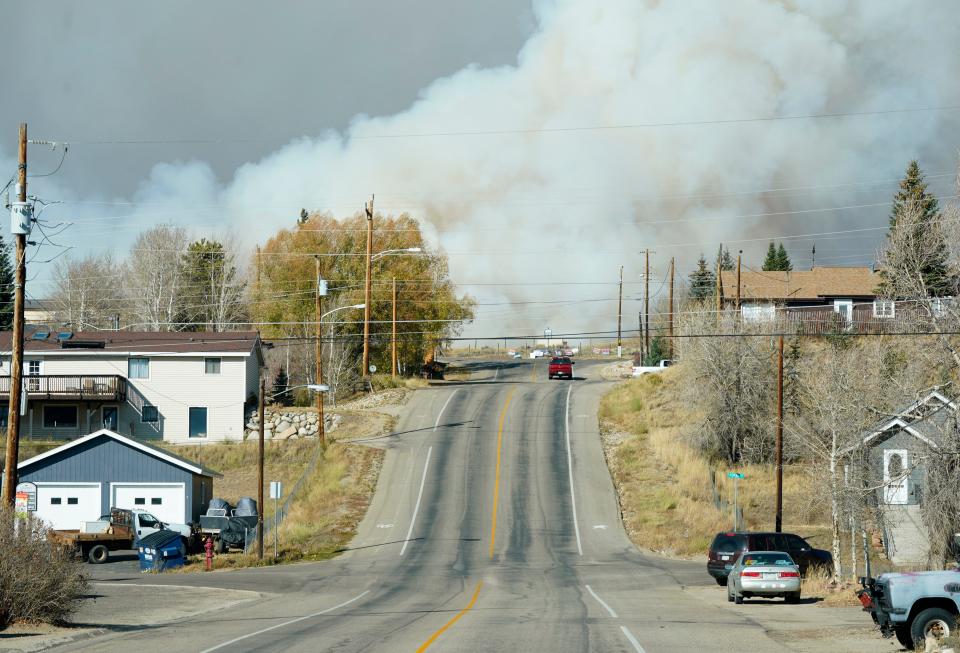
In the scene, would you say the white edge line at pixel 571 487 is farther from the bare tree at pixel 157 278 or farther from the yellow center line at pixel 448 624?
the bare tree at pixel 157 278

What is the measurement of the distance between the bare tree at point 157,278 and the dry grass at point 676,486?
48.6 metres

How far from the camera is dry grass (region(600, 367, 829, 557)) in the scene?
50.0 m

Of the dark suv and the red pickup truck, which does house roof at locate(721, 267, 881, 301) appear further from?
the dark suv

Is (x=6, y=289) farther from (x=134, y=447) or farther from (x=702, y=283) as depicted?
(x=702, y=283)

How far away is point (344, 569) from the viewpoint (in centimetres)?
4062

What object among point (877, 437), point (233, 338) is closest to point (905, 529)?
point (877, 437)

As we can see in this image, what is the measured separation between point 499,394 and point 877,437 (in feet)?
142

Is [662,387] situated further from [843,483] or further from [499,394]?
[843,483]

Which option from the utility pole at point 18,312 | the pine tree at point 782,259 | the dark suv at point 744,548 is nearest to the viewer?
the utility pole at point 18,312

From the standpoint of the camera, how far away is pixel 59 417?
227ft

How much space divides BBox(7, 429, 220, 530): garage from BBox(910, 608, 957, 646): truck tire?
144ft

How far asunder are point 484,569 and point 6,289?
227 feet

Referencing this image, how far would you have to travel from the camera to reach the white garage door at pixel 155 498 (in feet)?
182

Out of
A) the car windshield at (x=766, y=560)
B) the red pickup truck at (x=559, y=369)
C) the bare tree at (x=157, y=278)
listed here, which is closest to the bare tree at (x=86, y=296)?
the bare tree at (x=157, y=278)
